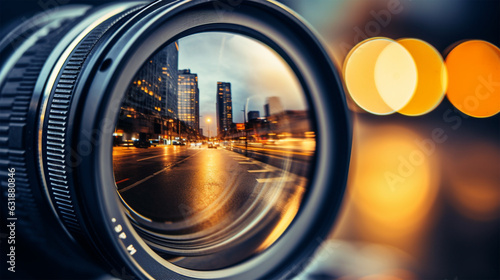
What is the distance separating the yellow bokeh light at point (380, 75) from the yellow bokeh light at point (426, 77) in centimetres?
2

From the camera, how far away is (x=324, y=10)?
25.2 inches

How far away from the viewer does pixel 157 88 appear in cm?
49

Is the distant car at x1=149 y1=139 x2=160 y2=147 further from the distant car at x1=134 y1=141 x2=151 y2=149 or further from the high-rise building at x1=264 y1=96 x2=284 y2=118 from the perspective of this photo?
the high-rise building at x1=264 y1=96 x2=284 y2=118

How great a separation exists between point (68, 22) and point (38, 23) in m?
0.04

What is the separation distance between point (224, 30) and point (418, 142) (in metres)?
0.63

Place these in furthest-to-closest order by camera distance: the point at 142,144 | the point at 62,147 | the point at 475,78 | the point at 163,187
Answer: the point at 475,78
the point at 163,187
the point at 142,144
the point at 62,147

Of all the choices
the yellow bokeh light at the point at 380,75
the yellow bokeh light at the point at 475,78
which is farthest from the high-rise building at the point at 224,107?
the yellow bokeh light at the point at 475,78

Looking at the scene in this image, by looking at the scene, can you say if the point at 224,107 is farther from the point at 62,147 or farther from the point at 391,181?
the point at 391,181

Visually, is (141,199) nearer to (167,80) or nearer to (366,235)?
(167,80)

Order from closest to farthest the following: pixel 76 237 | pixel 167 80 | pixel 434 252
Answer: pixel 76 237 → pixel 167 80 → pixel 434 252

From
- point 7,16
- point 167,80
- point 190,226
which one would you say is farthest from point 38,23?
point 190,226

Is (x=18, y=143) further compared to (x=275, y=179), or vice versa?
(x=275, y=179)

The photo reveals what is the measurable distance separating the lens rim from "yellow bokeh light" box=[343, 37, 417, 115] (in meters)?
0.12

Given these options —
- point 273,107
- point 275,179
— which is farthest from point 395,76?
point 275,179
